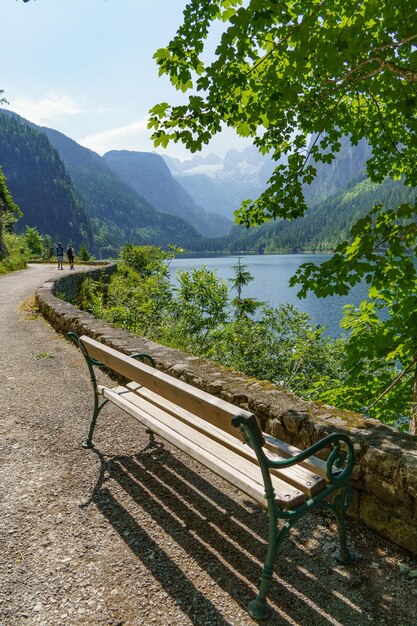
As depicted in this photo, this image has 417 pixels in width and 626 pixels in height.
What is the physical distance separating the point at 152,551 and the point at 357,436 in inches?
63.4

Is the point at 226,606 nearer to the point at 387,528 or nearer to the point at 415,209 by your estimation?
the point at 387,528

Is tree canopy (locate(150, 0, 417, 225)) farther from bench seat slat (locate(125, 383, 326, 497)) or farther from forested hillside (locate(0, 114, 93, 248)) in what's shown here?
forested hillside (locate(0, 114, 93, 248))

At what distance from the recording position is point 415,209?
328cm

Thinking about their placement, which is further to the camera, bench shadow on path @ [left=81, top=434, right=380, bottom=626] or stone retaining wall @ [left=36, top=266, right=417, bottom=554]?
stone retaining wall @ [left=36, top=266, right=417, bottom=554]

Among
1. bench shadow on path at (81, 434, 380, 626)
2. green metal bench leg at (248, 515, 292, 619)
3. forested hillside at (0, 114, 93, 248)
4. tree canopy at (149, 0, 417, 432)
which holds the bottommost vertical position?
bench shadow on path at (81, 434, 380, 626)

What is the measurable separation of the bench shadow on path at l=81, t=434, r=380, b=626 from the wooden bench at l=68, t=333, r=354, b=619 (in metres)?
0.19

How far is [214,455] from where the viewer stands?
2.57m

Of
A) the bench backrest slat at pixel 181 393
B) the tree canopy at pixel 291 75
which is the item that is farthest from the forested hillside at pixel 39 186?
the bench backrest slat at pixel 181 393

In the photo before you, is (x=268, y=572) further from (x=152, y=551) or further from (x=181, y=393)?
(x=181, y=393)

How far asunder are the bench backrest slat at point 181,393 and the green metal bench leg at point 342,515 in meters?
0.72

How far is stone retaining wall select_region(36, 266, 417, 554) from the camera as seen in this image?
249 centimetres

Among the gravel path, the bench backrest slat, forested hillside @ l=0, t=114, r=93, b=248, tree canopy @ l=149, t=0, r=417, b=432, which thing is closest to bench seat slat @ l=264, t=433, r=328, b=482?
the bench backrest slat

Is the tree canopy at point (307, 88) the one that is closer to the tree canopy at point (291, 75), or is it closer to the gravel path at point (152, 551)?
the tree canopy at point (291, 75)

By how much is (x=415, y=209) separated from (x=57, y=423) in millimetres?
Result: 4182
